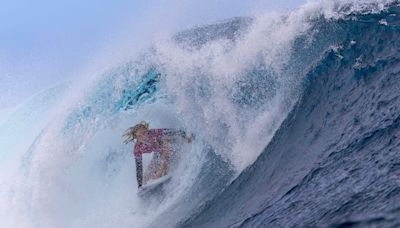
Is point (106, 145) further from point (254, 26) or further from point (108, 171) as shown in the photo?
point (254, 26)

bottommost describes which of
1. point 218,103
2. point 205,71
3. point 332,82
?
point 332,82

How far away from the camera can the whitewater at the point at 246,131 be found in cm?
615

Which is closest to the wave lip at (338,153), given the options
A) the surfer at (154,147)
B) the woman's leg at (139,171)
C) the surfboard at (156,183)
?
the surfboard at (156,183)

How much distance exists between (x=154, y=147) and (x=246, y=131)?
261 cm

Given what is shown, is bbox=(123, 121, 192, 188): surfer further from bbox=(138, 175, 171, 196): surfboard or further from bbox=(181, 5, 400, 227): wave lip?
bbox=(181, 5, 400, 227): wave lip

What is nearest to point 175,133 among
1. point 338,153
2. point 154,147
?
point 154,147

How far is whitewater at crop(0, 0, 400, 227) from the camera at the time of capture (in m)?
6.15

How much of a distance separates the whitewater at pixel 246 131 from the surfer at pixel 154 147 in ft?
0.87

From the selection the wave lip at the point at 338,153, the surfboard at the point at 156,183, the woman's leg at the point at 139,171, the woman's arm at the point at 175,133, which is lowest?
the wave lip at the point at 338,153

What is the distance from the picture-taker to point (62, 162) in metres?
13.3

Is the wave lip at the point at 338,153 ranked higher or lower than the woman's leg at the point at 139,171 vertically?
lower

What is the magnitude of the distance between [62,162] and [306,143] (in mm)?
8131

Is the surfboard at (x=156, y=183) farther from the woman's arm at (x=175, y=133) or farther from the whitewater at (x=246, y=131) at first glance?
the woman's arm at (x=175, y=133)

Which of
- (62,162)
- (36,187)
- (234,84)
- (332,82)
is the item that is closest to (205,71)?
(234,84)
